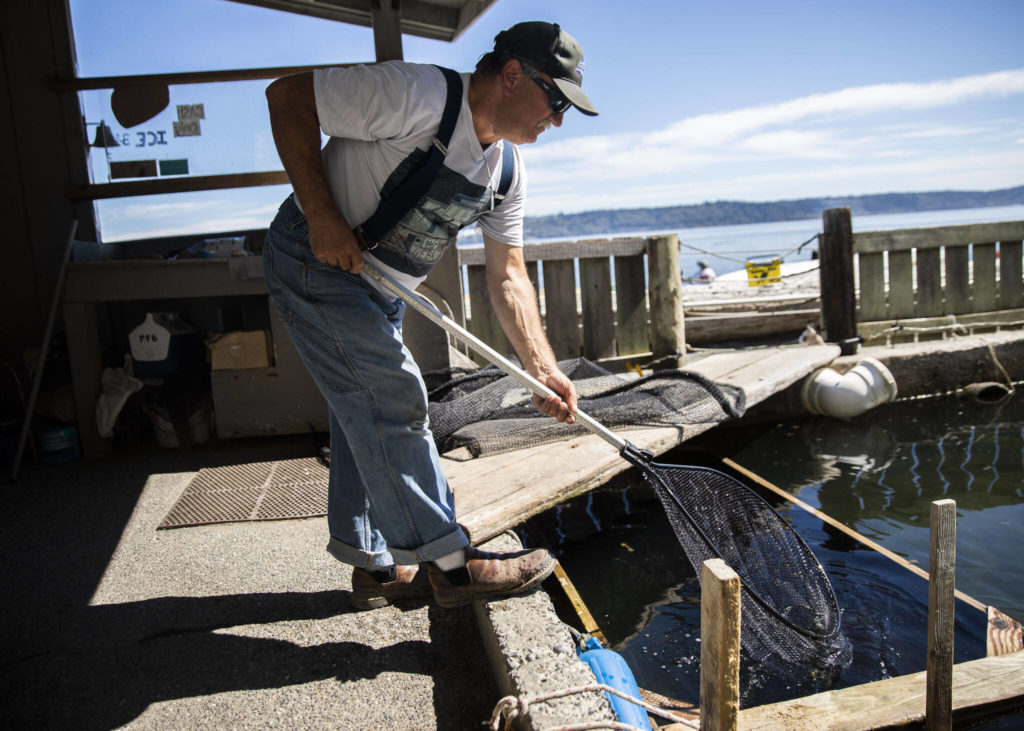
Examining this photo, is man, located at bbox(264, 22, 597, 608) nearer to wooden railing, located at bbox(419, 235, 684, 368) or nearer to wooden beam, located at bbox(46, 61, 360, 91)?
wooden beam, located at bbox(46, 61, 360, 91)

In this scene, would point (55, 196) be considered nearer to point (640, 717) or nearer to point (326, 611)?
point (326, 611)

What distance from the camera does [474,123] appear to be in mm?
2600

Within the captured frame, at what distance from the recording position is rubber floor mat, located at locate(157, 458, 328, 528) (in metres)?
4.09

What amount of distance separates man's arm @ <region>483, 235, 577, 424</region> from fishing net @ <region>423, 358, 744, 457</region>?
1.27 meters

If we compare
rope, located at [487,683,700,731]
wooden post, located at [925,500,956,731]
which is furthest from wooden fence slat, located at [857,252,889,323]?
rope, located at [487,683,700,731]

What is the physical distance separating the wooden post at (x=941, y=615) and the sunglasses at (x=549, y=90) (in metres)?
1.77

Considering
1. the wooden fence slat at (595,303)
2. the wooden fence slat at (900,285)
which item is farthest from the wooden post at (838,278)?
the wooden fence slat at (595,303)

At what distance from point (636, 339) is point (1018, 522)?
3646mm

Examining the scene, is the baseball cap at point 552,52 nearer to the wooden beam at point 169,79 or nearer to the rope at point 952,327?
the wooden beam at point 169,79

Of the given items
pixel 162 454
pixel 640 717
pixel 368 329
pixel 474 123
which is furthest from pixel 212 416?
pixel 640 717

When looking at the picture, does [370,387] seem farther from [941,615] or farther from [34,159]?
[34,159]

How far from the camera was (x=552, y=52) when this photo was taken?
2.50 meters

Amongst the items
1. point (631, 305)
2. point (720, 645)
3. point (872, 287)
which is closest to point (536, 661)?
point (720, 645)

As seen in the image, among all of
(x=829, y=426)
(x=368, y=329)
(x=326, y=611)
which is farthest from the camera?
(x=829, y=426)
